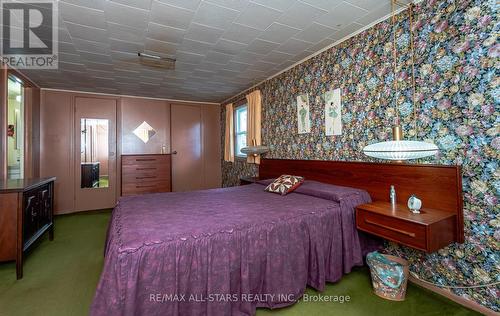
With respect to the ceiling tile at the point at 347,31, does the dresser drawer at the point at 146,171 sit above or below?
below

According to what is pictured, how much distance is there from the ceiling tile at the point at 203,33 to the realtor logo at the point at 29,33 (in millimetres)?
1121

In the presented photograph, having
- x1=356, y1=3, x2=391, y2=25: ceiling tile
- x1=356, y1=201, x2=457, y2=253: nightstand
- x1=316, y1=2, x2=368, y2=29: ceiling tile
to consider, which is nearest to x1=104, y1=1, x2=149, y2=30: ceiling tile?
x1=316, y1=2, x2=368, y2=29: ceiling tile

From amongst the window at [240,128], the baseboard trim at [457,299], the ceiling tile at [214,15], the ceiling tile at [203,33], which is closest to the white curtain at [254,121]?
the window at [240,128]

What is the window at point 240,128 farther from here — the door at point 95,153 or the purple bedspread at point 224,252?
the purple bedspread at point 224,252

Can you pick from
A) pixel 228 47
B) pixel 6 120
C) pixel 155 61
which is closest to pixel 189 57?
pixel 155 61

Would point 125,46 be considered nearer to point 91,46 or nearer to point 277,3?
point 91,46

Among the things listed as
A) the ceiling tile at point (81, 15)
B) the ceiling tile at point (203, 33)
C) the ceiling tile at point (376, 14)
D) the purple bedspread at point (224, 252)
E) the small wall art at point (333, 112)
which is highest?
the ceiling tile at point (376, 14)

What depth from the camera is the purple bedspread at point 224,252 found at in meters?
1.21

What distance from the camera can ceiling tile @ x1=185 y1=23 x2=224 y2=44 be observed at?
229 cm

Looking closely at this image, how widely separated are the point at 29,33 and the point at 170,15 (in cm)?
155

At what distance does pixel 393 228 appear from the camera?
1.64 m

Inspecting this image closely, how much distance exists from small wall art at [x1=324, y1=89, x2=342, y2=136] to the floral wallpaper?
69mm

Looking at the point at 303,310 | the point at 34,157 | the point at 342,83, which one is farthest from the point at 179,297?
the point at 34,157

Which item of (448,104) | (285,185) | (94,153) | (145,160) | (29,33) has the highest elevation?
(29,33)
